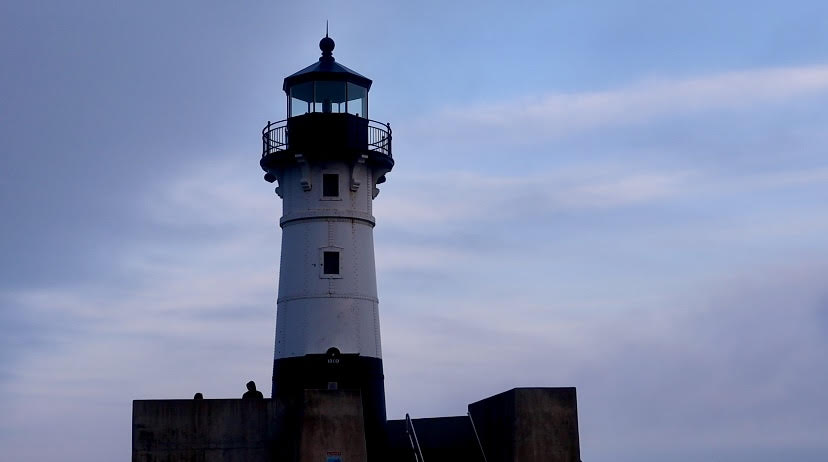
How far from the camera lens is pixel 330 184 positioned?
30.2m

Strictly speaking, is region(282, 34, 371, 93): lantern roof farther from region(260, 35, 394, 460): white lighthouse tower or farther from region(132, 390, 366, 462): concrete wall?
region(132, 390, 366, 462): concrete wall

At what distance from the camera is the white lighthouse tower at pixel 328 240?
2928 centimetres

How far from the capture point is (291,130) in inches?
1194

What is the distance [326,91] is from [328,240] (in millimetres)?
3673

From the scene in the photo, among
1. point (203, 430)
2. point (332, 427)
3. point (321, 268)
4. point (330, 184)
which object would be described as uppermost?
point (330, 184)

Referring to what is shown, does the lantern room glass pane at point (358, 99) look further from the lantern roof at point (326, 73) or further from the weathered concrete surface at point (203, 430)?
the weathered concrete surface at point (203, 430)

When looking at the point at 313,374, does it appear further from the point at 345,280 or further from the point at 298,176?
the point at 298,176

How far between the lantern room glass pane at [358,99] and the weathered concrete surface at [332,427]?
8.27 metres

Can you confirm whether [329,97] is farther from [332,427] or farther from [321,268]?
[332,427]

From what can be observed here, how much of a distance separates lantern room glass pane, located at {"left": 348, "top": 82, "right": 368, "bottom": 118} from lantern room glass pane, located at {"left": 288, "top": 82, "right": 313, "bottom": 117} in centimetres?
91

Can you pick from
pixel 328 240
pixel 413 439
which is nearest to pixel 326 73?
pixel 328 240

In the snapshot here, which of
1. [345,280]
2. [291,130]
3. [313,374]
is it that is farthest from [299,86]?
[313,374]

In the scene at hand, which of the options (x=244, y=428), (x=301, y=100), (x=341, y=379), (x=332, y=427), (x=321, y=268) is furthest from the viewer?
(x=301, y=100)

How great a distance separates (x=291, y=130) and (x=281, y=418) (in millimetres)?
7435
